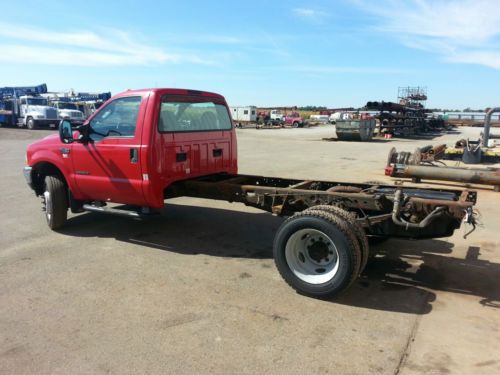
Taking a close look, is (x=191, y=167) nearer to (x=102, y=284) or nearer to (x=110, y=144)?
(x=110, y=144)

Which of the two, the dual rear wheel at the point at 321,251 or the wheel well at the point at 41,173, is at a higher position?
the wheel well at the point at 41,173

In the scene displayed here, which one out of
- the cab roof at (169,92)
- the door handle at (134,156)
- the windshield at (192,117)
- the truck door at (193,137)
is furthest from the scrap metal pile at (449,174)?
the door handle at (134,156)

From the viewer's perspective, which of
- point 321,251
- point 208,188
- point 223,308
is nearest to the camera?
point 223,308

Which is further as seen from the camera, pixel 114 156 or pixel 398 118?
pixel 398 118

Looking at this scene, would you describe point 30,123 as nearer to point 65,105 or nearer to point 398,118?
point 65,105

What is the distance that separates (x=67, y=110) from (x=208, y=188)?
36919mm

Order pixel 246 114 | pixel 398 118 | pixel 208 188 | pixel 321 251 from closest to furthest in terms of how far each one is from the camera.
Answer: pixel 321 251
pixel 208 188
pixel 398 118
pixel 246 114

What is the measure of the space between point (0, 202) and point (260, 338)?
23.7ft

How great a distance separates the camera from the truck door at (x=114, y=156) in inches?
218

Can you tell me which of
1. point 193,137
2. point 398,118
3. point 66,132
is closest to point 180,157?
point 193,137

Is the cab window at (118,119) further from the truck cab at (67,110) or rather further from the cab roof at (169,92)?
the truck cab at (67,110)

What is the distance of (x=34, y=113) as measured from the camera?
3516cm

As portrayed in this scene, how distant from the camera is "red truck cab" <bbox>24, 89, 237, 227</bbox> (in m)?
5.48

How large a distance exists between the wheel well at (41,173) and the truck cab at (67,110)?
32100 millimetres
